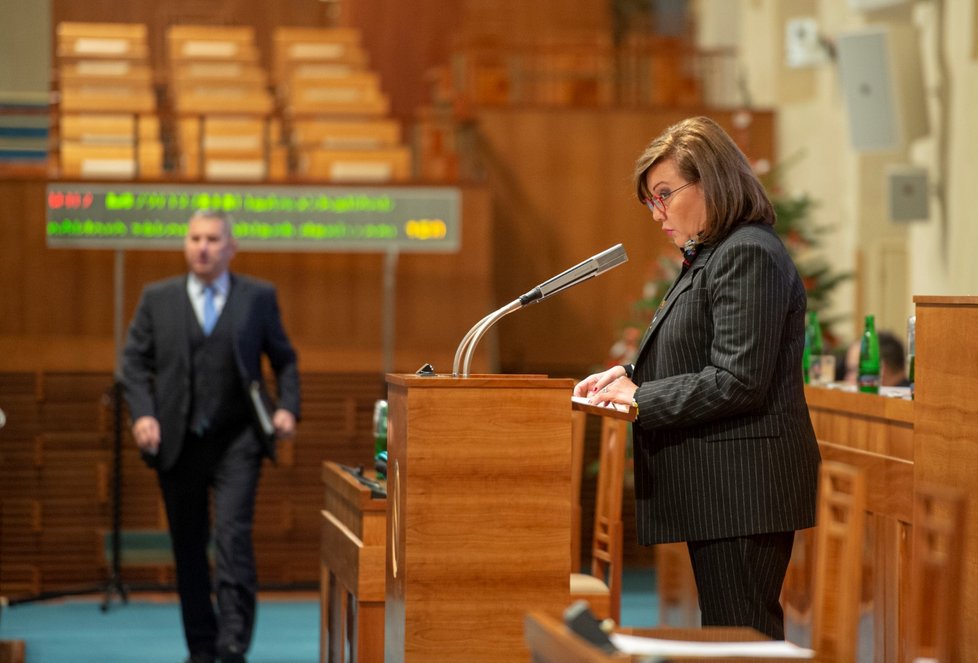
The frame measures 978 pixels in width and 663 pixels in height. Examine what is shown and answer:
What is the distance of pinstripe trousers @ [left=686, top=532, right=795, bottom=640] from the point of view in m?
2.84

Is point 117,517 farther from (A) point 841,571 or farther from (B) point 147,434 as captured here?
(A) point 841,571

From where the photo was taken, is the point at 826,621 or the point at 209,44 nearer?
the point at 826,621

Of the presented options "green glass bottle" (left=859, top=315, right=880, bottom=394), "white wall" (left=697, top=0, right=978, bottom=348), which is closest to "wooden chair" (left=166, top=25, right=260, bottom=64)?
"white wall" (left=697, top=0, right=978, bottom=348)

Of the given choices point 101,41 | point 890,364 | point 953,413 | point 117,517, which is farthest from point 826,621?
point 101,41

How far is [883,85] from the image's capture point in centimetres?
842

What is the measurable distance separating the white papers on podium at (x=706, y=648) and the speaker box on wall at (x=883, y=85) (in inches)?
254

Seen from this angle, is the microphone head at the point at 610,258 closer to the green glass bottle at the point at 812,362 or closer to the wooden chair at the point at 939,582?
the wooden chair at the point at 939,582

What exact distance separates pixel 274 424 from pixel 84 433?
11.2ft

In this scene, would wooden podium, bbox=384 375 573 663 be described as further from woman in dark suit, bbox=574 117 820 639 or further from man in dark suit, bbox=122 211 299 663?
man in dark suit, bbox=122 211 299 663

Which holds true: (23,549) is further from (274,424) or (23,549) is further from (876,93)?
(876,93)

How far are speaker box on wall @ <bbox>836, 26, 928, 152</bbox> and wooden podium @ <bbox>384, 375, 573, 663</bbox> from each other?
5976 mm

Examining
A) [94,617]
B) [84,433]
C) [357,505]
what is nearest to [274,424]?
[357,505]

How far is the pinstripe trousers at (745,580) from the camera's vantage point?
2842mm

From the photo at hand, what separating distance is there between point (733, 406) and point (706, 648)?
59cm
